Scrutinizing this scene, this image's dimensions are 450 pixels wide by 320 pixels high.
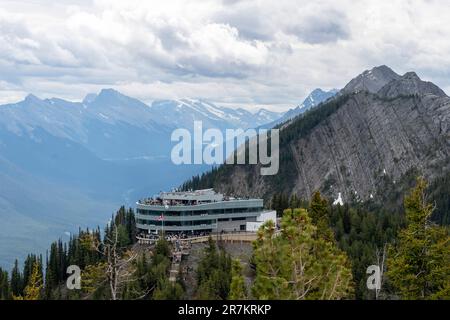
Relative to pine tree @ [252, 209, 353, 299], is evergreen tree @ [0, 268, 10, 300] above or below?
below

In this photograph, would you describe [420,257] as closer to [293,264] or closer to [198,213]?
[293,264]

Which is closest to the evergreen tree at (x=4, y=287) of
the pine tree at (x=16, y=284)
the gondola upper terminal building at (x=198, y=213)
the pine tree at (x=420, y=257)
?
the pine tree at (x=16, y=284)

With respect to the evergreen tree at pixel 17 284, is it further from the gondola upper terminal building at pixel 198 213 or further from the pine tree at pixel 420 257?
the pine tree at pixel 420 257

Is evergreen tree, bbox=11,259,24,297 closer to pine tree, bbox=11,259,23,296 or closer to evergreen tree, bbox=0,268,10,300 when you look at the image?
pine tree, bbox=11,259,23,296

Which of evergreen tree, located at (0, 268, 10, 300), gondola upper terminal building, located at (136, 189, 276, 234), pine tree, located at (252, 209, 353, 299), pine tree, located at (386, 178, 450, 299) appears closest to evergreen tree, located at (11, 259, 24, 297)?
evergreen tree, located at (0, 268, 10, 300)

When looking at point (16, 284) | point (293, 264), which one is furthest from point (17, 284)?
point (293, 264)

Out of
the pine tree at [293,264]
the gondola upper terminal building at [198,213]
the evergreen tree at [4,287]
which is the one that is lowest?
the evergreen tree at [4,287]

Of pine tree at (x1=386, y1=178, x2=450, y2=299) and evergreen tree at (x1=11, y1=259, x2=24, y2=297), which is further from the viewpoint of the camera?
evergreen tree at (x1=11, y1=259, x2=24, y2=297)
